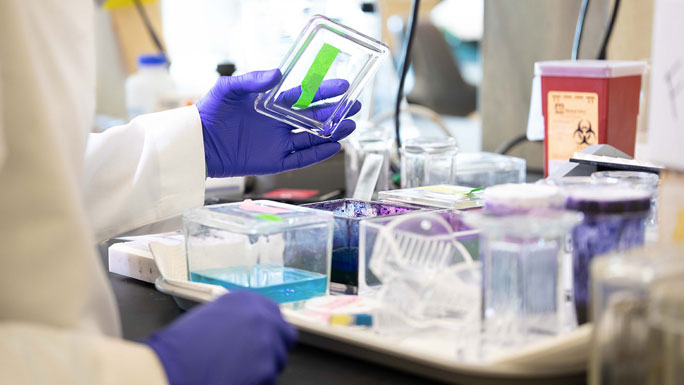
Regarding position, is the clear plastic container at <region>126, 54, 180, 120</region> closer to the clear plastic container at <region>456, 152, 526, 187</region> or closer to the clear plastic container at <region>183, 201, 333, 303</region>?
the clear plastic container at <region>456, 152, 526, 187</region>

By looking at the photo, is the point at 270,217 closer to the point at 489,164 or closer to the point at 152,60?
the point at 489,164

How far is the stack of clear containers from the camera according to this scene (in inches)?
29.3

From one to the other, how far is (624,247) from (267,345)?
1.26 feet

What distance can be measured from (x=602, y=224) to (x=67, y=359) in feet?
1.81

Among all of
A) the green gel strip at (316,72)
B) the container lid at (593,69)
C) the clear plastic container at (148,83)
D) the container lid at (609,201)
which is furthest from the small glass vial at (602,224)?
the clear plastic container at (148,83)

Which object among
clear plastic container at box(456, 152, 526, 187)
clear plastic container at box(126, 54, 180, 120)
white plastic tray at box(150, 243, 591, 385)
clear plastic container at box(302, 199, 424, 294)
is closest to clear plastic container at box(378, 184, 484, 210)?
clear plastic container at box(302, 199, 424, 294)

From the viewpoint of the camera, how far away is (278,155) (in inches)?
57.3

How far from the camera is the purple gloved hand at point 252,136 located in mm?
1337

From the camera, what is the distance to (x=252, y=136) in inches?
56.2

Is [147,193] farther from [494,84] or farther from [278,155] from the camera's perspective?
[494,84]

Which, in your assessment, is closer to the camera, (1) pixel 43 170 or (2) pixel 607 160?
(1) pixel 43 170

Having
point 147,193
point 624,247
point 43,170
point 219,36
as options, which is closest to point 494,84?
point 147,193

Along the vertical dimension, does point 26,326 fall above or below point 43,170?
below

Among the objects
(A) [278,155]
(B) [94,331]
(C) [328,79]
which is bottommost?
(B) [94,331]
